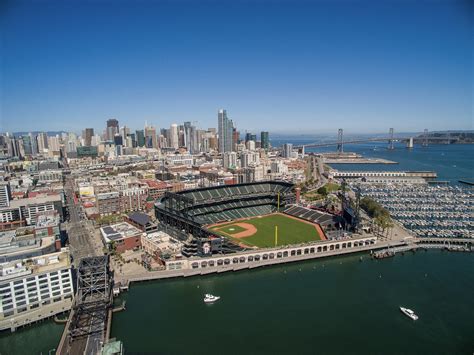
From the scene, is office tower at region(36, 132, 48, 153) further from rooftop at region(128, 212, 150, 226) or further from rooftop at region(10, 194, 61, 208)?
rooftop at region(128, 212, 150, 226)

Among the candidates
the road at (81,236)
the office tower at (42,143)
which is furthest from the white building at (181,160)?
the office tower at (42,143)

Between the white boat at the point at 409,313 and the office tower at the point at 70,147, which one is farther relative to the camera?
the office tower at the point at 70,147

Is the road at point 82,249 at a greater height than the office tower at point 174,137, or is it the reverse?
the office tower at point 174,137

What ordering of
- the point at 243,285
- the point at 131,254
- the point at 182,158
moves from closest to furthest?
the point at 243,285
the point at 131,254
the point at 182,158

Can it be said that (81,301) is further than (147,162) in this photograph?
No

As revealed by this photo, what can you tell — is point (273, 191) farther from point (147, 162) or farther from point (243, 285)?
point (147, 162)

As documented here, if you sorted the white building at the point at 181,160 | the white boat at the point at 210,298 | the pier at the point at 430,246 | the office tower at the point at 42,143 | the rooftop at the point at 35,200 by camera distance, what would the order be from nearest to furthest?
1. the white boat at the point at 210,298
2. the pier at the point at 430,246
3. the rooftop at the point at 35,200
4. the white building at the point at 181,160
5. the office tower at the point at 42,143

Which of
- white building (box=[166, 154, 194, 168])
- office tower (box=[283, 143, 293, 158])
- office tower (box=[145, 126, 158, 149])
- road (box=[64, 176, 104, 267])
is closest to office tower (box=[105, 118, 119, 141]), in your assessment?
office tower (box=[145, 126, 158, 149])

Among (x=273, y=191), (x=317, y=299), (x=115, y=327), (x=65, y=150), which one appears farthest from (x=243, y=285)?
(x=65, y=150)

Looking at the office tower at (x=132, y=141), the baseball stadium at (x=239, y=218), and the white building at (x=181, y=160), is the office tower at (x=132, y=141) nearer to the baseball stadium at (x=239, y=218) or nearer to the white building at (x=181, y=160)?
the white building at (x=181, y=160)
